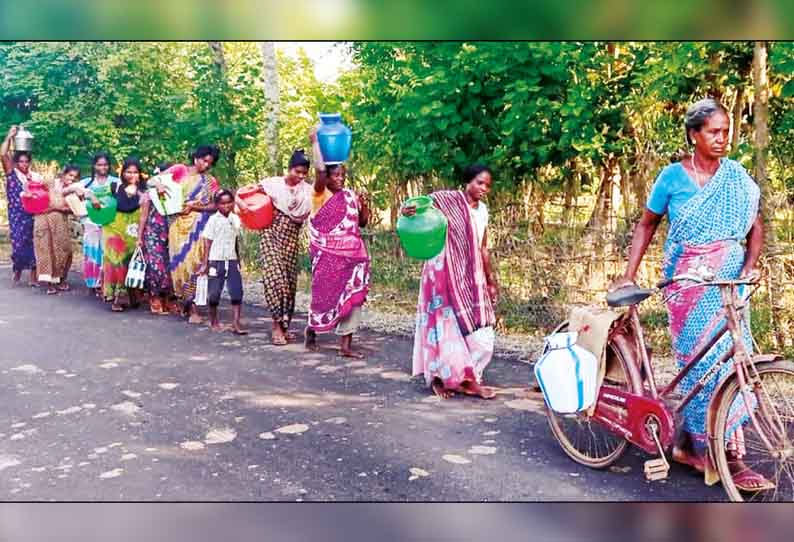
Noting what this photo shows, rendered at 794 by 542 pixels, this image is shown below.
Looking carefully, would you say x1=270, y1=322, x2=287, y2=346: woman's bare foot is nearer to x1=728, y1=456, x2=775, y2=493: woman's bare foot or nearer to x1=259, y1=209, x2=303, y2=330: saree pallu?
x1=259, y1=209, x2=303, y2=330: saree pallu

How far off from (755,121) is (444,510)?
8.21ft

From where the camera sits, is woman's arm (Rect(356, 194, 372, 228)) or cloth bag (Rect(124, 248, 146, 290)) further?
cloth bag (Rect(124, 248, 146, 290))

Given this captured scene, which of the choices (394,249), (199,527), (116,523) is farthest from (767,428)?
(116,523)

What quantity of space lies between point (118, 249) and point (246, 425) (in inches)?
69.2

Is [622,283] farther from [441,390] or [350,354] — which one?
[350,354]

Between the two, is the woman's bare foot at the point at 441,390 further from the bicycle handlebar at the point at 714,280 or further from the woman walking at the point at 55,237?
the woman walking at the point at 55,237

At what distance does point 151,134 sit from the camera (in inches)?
177

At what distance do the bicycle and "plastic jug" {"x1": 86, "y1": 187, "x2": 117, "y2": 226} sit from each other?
287cm

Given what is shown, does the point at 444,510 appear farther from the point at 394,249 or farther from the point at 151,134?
the point at 151,134

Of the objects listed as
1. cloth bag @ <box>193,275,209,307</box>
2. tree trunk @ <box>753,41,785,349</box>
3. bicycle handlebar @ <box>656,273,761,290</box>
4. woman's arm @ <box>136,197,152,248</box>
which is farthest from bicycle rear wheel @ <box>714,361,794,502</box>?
woman's arm @ <box>136,197,152,248</box>

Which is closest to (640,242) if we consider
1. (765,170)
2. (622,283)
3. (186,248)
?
(622,283)

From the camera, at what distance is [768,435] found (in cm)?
334

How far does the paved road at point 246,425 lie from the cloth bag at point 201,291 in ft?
1.02

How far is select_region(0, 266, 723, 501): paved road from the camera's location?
3.83m
